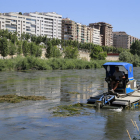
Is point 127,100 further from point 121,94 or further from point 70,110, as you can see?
point 70,110

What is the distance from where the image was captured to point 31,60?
65.1 metres

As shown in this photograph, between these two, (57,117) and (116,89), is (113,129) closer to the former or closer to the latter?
(57,117)

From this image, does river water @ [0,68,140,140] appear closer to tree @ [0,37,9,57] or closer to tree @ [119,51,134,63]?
tree @ [0,37,9,57]

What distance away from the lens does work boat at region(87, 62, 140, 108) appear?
13878mm

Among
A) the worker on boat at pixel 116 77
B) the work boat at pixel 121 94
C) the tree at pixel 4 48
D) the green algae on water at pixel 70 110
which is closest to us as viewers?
the green algae on water at pixel 70 110

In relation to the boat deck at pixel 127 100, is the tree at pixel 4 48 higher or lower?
higher

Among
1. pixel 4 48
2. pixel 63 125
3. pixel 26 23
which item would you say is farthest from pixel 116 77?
pixel 26 23

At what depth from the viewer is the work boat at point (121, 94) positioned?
13.9m

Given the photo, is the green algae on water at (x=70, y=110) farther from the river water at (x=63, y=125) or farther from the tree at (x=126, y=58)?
the tree at (x=126, y=58)

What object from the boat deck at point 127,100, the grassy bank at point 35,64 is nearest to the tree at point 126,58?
the grassy bank at point 35,64

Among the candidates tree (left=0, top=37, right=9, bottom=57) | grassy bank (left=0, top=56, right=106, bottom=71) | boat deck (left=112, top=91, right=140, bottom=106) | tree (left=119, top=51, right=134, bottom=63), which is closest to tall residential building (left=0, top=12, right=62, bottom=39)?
tree (left=119, top=51, right=134, bottom=63)

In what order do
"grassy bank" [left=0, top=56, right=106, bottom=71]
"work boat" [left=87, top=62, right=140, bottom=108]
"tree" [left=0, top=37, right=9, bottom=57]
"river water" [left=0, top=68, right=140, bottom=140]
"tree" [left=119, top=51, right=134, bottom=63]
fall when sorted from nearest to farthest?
"river water" [left=0, top=68, right=140, bottom=140] → "work boat" [left=87, top=62, right=140, bottom=108] → "grassy bank" [left=0, top=56, right=106, bottom=71] → "tree" [left=0, top=37, right=9, bottom=57] → "tree" [left=119, top=51, right=134, bottom=63]

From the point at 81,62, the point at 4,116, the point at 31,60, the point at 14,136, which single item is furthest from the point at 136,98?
the point at 81,62

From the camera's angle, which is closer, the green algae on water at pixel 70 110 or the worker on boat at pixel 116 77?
the green algae on water at pixel 70 110
